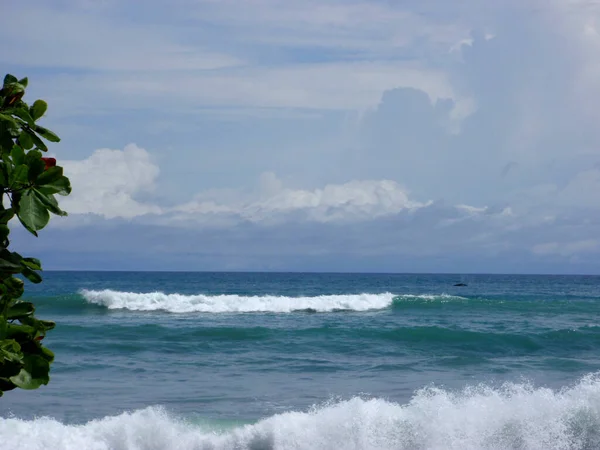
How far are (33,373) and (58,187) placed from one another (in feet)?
2.14

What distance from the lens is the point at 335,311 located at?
99.1 ft

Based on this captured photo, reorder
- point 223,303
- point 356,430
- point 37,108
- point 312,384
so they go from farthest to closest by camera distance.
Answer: point 223,303 < point 312,384 < point 356,430 < point 37,108

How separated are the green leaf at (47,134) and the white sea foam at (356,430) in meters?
8.83

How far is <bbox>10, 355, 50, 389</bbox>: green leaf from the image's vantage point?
249 cm

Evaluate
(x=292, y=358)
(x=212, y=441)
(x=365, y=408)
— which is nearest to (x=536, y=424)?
(x=365, y=408)

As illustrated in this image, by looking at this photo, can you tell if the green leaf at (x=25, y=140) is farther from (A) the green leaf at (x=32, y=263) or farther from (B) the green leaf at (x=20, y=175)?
(A) the green leaf at (x=32, y=263)

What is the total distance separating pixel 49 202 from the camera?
2.28 m

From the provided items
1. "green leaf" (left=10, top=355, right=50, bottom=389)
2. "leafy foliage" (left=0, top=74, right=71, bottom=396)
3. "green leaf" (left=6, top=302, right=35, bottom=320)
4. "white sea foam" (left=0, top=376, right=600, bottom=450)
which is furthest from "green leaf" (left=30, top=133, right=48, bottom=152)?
"white sea foam" (left=0, top=376, right=600, bottom=450)

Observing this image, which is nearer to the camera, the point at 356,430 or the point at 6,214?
the point at 6,214

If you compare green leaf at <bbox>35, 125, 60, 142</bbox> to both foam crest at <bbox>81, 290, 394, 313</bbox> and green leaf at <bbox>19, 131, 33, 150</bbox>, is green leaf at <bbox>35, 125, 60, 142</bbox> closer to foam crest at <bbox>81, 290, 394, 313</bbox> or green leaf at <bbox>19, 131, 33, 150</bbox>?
green leaf at <bbox>19, 131, 33, 150</bbox>

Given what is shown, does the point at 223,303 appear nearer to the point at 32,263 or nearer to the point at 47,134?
the point at 32,263

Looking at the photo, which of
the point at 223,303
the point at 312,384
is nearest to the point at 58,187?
the point at 312,384

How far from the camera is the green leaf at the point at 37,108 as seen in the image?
248cm

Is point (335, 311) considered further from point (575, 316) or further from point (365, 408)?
point (365, 408)
